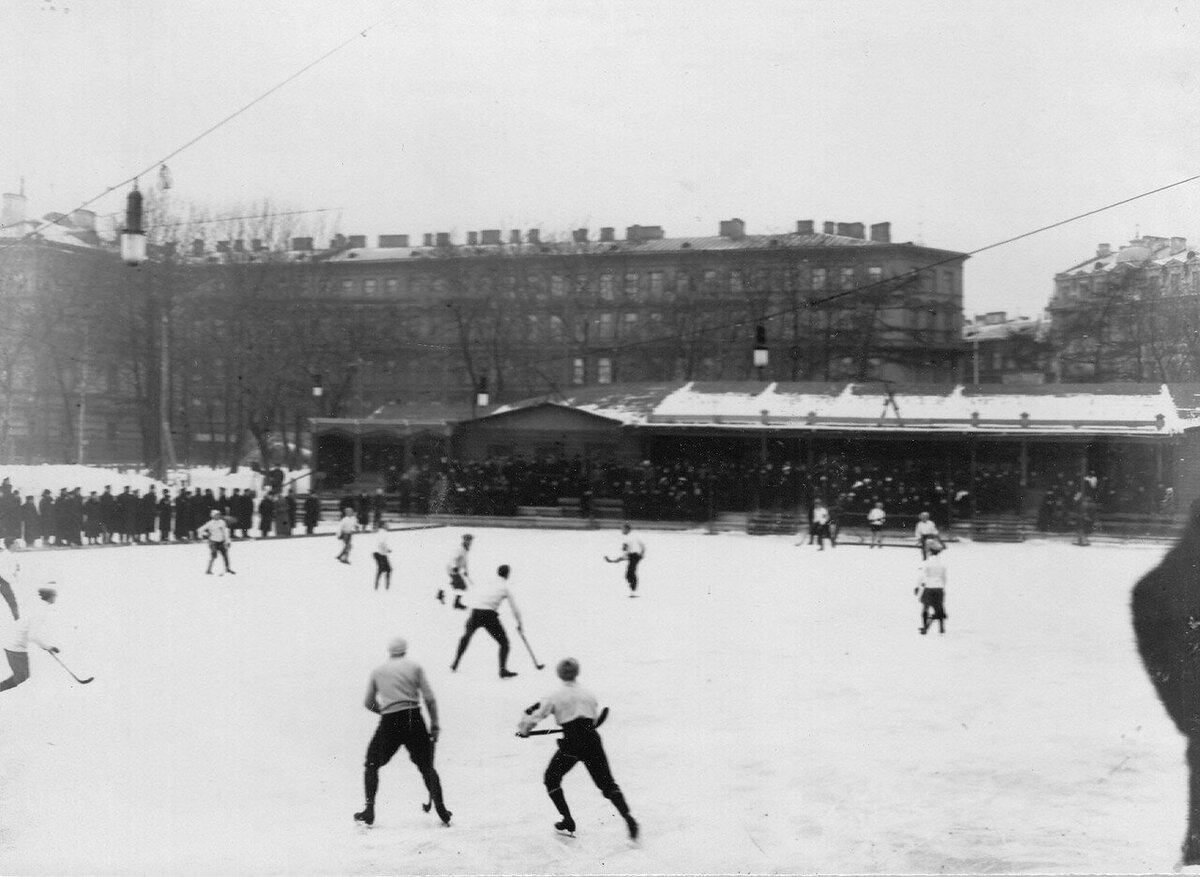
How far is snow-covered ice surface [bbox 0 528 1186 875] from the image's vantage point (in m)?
7.15

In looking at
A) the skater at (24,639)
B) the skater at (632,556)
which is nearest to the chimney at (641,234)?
the skater at (632,556)

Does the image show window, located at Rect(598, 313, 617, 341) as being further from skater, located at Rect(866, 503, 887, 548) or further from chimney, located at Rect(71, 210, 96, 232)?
chimney, located at Rect(71, 210, 96, 232)

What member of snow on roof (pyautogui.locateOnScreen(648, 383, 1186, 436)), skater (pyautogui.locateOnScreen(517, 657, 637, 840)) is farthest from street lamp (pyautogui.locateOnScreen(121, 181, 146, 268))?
snow on roof (pyautogui.locateOnScreen(648, 383, 1186, 436))

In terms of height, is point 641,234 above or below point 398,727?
above

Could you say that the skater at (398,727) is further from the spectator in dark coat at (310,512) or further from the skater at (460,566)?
the spectator in dark coat at (310,512)

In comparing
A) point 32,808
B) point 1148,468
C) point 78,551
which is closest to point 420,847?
point 32,808

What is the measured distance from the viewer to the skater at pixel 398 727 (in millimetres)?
7336

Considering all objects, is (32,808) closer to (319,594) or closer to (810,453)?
(319,594)

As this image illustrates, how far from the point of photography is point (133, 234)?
33.6 feet

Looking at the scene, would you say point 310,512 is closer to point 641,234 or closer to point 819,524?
point 641,234

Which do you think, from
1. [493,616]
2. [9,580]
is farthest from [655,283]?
[9,580]

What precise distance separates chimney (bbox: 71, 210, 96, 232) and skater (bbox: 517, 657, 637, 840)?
830cm

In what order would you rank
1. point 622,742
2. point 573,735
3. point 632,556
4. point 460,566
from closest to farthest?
point 573,735
point 622,742
point 460,566
point 632,556

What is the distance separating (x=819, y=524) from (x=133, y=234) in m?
19.3
